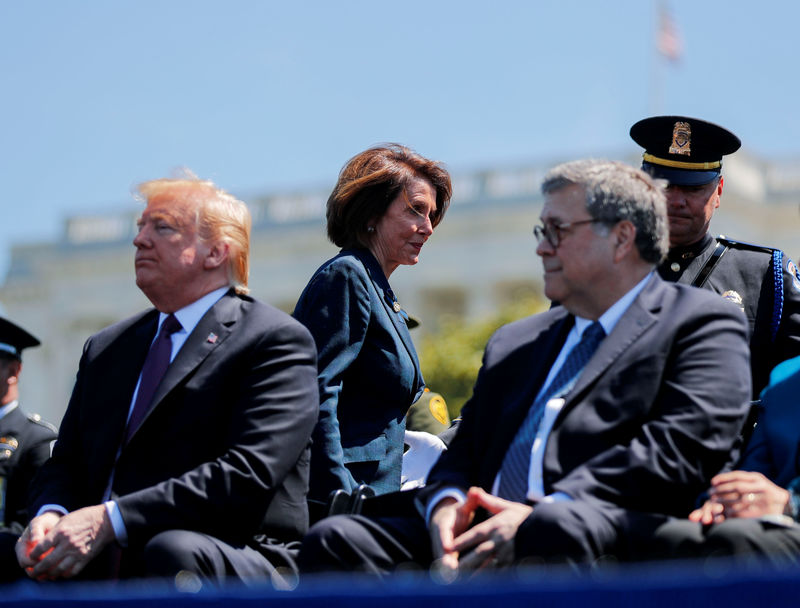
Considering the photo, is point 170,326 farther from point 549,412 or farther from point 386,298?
point 549,412

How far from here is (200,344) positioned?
4906 mm

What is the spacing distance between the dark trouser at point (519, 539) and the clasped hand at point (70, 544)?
703 mm

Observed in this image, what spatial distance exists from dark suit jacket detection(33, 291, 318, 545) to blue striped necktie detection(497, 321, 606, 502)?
72 cm

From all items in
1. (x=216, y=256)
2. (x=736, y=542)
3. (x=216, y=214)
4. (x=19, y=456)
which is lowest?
(x=19, y=456)

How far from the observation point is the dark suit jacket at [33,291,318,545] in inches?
182

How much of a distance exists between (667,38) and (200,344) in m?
38.6

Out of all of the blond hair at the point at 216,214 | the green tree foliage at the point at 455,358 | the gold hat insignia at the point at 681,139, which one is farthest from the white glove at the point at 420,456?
the green tree foliage at the point at 455,358

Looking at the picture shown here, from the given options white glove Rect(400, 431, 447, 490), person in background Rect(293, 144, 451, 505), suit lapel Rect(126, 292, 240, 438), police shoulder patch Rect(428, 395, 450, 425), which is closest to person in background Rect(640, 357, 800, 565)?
person in background Rect(293, 144, 451, 505)

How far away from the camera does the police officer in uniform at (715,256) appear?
5629 mm

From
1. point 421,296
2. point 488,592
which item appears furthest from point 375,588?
point 421,296

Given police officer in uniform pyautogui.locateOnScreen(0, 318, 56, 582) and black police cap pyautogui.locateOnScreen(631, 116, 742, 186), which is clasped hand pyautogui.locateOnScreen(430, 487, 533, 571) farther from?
police officer in uniform pyautogui.locateOnScreen(0, 318, 56, 582)

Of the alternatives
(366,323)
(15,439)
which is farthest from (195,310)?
(15,439)

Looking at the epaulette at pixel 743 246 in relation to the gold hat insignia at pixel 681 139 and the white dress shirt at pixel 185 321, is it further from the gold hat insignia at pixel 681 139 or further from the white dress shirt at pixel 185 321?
the white dress shirt at pixel 185 321

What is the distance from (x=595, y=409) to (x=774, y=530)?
0.68m
